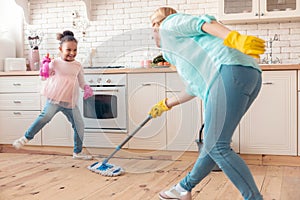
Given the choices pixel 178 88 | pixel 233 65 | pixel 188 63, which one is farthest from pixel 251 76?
pixel 178 88

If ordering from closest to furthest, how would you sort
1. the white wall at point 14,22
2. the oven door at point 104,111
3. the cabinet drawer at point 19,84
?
the oven door at point 104,111 < the cabinet drawer at point 19,84 < the white wall at point 14,22

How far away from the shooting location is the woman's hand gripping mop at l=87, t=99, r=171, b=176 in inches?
99.1

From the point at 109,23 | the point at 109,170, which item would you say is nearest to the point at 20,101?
the point at 109,23

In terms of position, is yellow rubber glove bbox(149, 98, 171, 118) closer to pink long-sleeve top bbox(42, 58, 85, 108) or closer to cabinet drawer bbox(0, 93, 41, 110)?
pink long-sleeve top bbox(42, 58, 85, 108)

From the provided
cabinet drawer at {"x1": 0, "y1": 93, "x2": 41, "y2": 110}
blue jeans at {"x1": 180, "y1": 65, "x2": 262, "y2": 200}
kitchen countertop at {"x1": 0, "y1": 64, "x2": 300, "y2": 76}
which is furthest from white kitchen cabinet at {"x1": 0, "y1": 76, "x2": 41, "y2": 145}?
blue jeans at {"x1": 180, "y1": 65, "x2": 262, "y2": 200}

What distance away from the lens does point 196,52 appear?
6.38 ft

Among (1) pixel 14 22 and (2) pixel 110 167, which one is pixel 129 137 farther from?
(1) pixel 14 22

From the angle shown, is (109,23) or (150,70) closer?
(150,70)

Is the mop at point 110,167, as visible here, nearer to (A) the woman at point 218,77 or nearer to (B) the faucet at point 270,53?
(A) the woman at point 218,77

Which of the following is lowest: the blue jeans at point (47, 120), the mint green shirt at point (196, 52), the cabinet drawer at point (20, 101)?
the blue jeans at point (47, 120)

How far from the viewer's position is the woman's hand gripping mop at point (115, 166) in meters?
2.52

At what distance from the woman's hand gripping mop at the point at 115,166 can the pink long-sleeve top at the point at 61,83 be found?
1.77ft

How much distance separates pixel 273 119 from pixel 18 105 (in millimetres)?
2297

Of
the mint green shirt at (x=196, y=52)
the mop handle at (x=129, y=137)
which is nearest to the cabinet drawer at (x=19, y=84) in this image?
the mop handle at (x=129, y=137)
